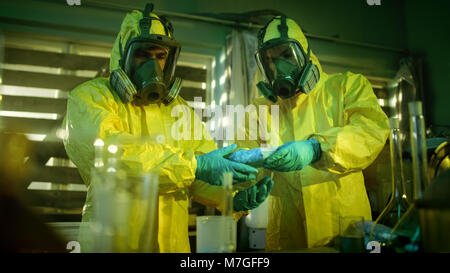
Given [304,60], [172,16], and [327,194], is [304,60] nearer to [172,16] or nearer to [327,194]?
[327,194]

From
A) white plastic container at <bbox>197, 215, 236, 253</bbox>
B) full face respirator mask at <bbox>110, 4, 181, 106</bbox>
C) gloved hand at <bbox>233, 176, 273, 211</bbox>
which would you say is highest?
full face respirator mask at <bbox>110, 4, 181, 106</bbox>

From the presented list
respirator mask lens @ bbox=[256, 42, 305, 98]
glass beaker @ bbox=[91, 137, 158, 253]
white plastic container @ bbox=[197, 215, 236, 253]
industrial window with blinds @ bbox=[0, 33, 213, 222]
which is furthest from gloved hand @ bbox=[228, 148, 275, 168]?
industrial window with blinds @ bbox=[0, 33, 213, 222]

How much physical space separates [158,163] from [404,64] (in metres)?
Answer: 1.57

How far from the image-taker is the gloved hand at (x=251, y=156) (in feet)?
4.13

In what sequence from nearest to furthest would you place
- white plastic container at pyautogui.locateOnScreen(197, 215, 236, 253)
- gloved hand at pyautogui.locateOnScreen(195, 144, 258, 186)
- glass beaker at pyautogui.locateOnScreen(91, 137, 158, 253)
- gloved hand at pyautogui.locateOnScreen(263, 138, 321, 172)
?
glass beaker at pyautogui.locateOnScreen(91, 137, 158, 253), white plastic container at pyautogui.locateOnScreen(197, 215, 236, 253), gloved hand at pyautogui.locateOnScreen(195, 144, 258, 186), gloved hand at pyautogui.locateOnScreen(263, 138, 321, 172)

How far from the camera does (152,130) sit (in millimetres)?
1424

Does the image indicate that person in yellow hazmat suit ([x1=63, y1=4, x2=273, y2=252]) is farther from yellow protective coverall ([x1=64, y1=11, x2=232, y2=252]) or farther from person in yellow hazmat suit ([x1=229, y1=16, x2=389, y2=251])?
person in yellow hazmat suit ([x1=229, y1=16, x2=389, y2=251])

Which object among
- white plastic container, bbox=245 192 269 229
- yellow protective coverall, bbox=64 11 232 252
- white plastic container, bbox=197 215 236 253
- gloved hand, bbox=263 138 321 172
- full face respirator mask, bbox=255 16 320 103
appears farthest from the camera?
white plastic container, bbox=245 192 269 229

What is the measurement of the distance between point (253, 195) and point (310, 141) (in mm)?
330

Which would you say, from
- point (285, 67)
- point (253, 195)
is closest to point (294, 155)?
point (253, 195)

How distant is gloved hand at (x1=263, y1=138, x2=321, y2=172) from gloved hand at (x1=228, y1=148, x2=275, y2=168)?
0.08ft

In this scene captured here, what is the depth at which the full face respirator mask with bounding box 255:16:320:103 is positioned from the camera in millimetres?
1511
